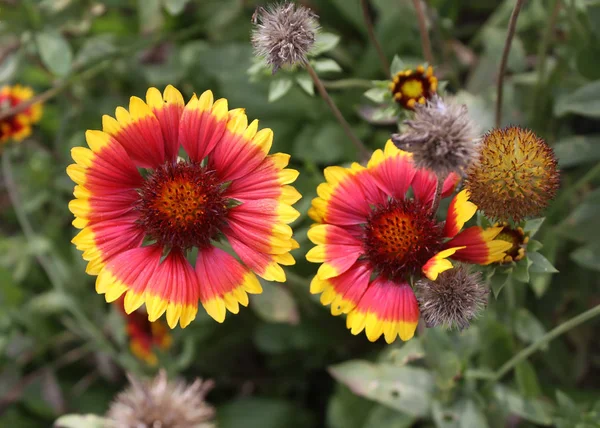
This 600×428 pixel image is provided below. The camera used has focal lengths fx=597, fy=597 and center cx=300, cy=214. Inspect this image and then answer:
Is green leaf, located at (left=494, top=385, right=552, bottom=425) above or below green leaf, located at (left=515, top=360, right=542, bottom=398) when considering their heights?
below

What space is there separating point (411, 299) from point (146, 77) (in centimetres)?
172

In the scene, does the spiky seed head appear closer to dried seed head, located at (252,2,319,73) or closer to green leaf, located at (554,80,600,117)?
dried seed head, located at (252,2,319,73)

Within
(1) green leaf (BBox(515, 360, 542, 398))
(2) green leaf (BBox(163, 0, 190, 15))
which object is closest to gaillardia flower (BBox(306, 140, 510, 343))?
(1) green leaf (BBox(515, 360, 542, 398))

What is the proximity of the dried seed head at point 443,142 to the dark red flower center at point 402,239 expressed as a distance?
0.32 m

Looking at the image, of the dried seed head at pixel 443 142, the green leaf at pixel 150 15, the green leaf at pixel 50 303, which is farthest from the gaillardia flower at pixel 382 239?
the green leaf at pixel 150 15

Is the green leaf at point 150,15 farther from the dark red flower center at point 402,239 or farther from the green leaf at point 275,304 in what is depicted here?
the dark red flower center at point 402,239

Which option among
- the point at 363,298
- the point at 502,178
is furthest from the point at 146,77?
the point at 502,178

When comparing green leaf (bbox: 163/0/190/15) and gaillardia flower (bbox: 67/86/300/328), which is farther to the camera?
Result: green leaf (bbox: 163/0/190/15)

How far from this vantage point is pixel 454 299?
1.14 meters

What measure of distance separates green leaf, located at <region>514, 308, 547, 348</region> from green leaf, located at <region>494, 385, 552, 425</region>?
0.18 meters

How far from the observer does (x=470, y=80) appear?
7.57 ft

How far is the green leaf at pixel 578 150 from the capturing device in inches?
76.0

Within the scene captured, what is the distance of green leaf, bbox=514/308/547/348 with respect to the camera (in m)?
1.86

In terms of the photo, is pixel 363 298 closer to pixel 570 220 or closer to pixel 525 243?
pixel 525 243
